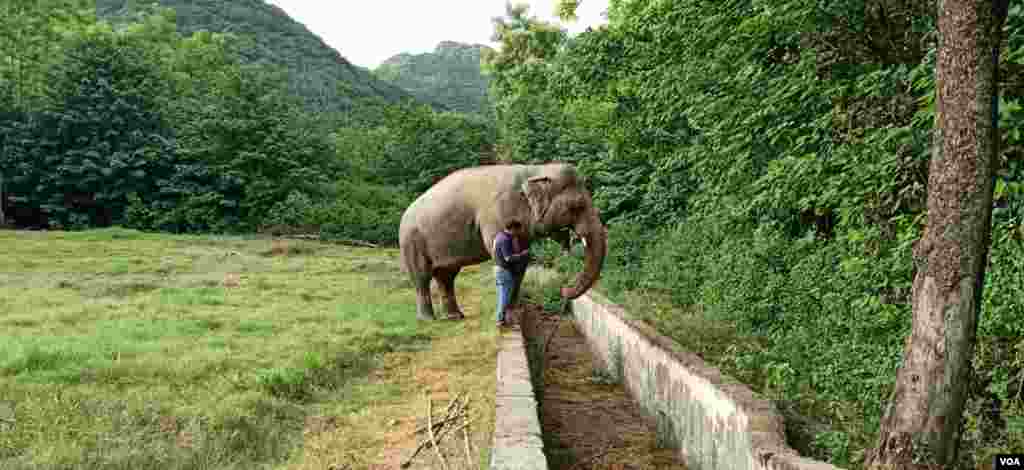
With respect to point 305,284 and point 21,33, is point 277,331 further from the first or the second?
point 21,33

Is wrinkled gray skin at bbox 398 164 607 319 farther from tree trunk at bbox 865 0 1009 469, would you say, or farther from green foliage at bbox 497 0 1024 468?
tree trunk at bbox 865 0 1009 469

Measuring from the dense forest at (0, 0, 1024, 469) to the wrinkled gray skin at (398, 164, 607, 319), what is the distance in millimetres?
1257

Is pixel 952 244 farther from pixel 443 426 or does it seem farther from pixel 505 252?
pixel 505 252

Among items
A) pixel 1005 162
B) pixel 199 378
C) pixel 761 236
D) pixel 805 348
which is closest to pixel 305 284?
pixel 199 378

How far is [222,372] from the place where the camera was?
559cm

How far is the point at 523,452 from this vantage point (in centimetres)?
351

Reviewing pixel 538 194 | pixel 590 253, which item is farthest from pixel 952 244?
pixel 538 194

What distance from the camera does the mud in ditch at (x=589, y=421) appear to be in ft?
16.1

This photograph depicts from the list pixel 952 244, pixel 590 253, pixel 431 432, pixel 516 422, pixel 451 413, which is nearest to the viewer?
pixel 952 244

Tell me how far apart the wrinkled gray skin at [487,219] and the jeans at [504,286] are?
0.33m

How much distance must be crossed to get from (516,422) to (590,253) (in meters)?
3.50

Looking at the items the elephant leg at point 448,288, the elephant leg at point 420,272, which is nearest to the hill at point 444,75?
the elephant leg at point 448,288

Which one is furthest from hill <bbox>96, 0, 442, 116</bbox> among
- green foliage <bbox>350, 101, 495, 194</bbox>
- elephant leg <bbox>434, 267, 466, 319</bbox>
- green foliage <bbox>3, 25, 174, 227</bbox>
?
elephant leg <bbox>434, 267, 466, 319</bbox>

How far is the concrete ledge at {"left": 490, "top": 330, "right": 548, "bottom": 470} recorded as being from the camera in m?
3.40
